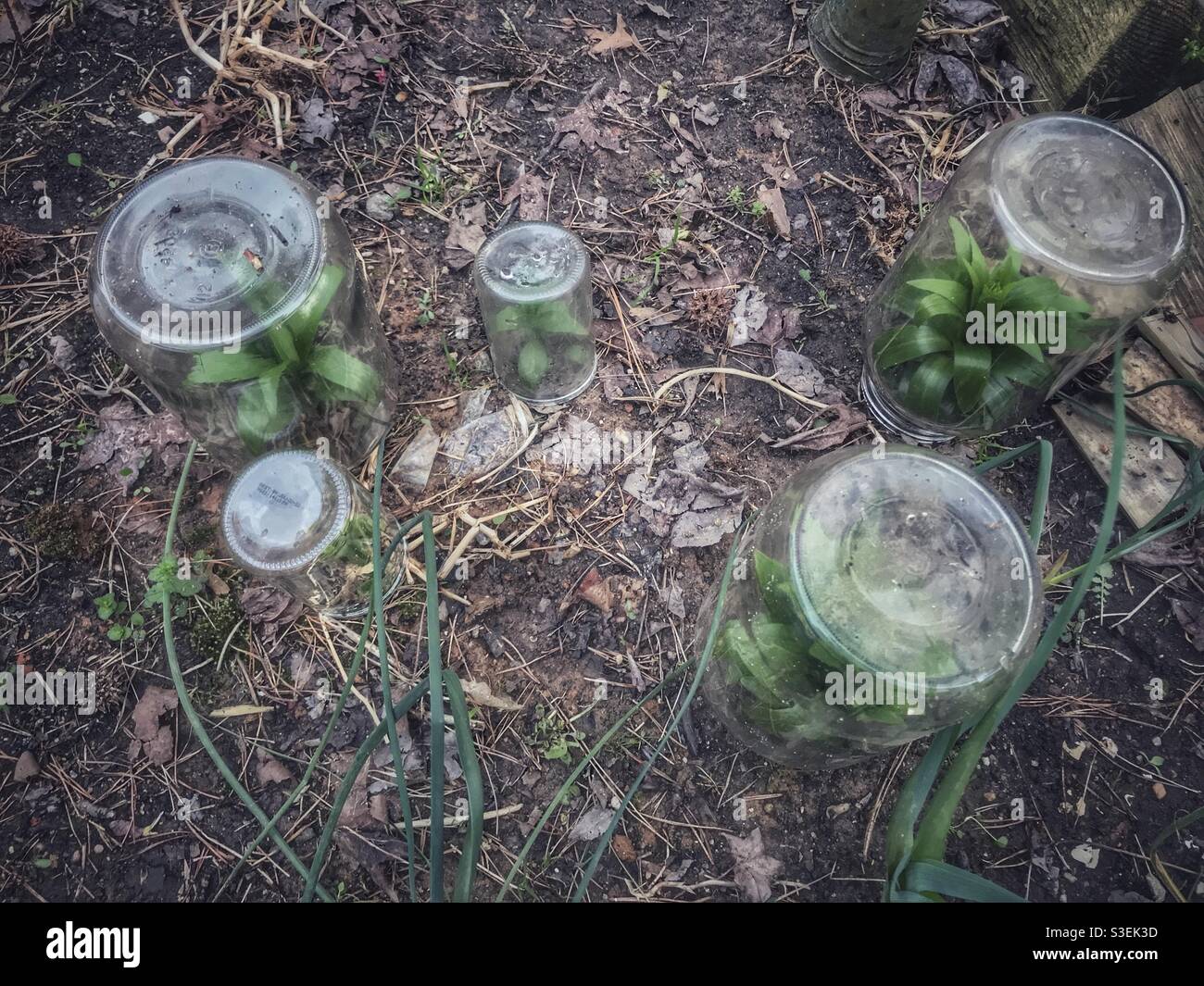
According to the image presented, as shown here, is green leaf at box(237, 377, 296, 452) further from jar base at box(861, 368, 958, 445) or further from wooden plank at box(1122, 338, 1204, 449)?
wooden plank at box(1122, 338, 1204, 449)

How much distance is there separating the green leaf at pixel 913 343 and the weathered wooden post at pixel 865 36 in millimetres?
1427

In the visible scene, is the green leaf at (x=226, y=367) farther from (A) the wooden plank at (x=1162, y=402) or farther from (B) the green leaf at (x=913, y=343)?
(A) the wooden plank at (x=1162, y=402)

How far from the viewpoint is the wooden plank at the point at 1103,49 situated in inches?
120

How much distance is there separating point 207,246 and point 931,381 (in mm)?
2255

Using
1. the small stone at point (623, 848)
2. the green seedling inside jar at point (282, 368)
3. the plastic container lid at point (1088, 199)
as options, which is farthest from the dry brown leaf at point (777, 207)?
the small stone at point (623, 848)

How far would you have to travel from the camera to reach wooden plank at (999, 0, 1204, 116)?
3037 mm

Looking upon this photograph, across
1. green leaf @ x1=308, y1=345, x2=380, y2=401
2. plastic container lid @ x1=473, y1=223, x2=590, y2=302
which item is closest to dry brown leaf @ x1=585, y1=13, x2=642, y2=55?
plastic container lid @ x1=473, y1=223, x2=590, y2=302

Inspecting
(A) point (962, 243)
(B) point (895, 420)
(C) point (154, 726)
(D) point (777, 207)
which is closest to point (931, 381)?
(B) point (895, 420)

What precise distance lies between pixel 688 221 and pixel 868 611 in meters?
1.88

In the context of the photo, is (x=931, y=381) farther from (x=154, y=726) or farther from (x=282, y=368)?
(x=154, y=726)

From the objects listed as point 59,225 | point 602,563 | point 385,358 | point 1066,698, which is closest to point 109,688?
point 385,358

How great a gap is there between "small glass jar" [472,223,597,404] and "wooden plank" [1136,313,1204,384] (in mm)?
2129

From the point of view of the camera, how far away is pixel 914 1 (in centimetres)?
312
